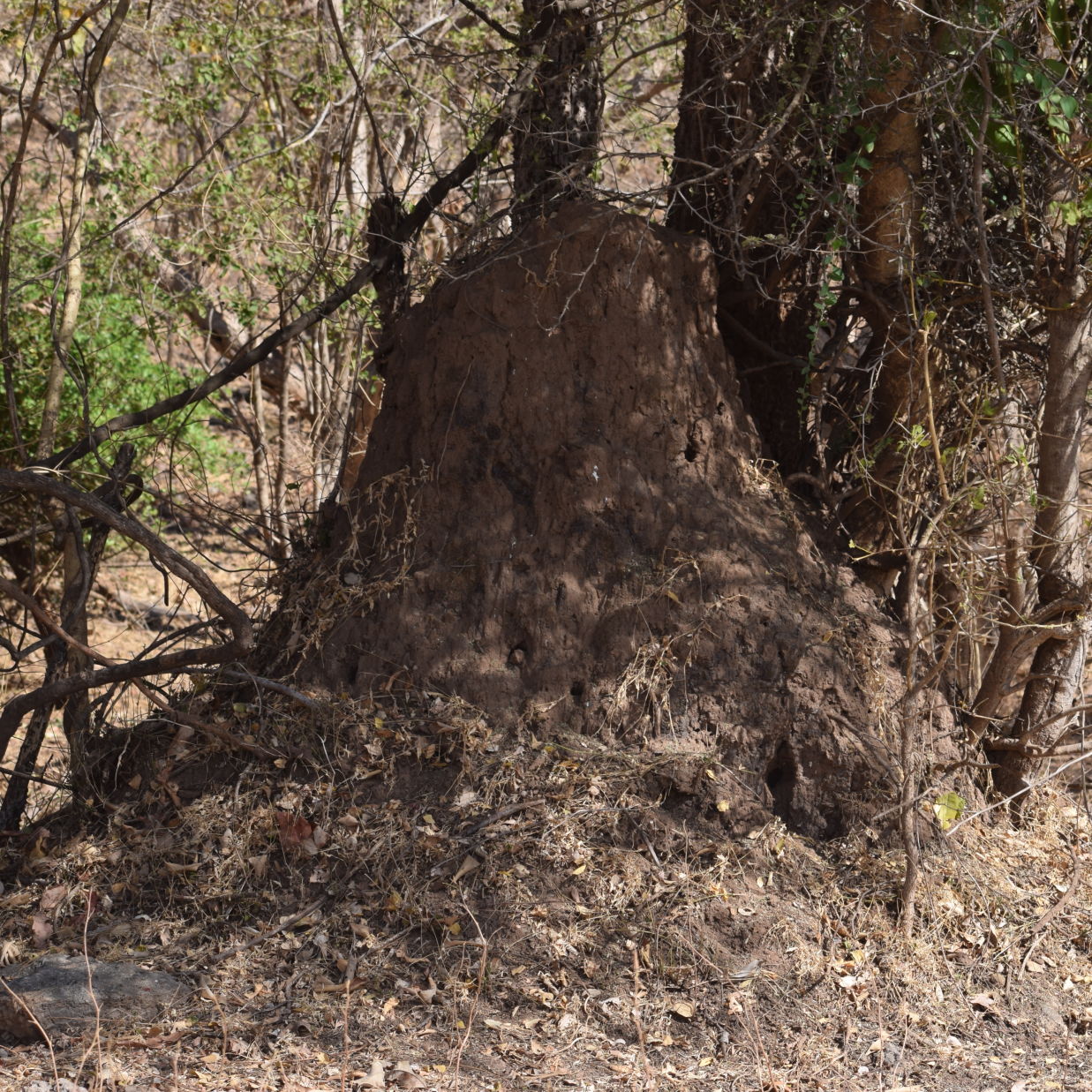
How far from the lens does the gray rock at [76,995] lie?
3.58 meters

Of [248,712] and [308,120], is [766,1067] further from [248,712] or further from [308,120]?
[308,120]

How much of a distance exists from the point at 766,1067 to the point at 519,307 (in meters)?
2.94

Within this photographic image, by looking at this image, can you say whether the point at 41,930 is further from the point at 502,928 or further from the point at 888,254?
the point at 888,254

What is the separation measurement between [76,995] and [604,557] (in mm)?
2361

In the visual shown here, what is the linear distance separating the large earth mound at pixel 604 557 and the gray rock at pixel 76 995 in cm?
125

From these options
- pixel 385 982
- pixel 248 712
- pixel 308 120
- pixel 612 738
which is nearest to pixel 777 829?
pixel 612 738

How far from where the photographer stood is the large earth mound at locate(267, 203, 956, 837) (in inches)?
177

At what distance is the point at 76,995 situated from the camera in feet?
12.0

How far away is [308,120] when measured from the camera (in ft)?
32.2

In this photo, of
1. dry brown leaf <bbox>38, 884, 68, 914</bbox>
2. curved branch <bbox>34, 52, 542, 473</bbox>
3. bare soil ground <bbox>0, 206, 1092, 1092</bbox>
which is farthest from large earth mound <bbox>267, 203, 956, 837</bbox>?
dry brown leaf <bbox>38, 884, 68, 914</bbox>

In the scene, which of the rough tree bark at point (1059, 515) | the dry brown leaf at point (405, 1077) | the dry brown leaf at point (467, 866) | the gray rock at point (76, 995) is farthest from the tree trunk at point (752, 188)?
the gray rock at point (76, 995)

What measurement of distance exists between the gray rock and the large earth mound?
1.25 m

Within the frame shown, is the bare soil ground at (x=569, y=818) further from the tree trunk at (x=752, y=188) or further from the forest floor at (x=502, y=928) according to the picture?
the tree trunk at (x=752, y=188)

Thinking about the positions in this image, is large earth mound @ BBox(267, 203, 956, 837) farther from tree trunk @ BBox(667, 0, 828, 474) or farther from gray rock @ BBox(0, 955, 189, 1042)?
gray rock @ BBox(0, 955, 189, 1042)
